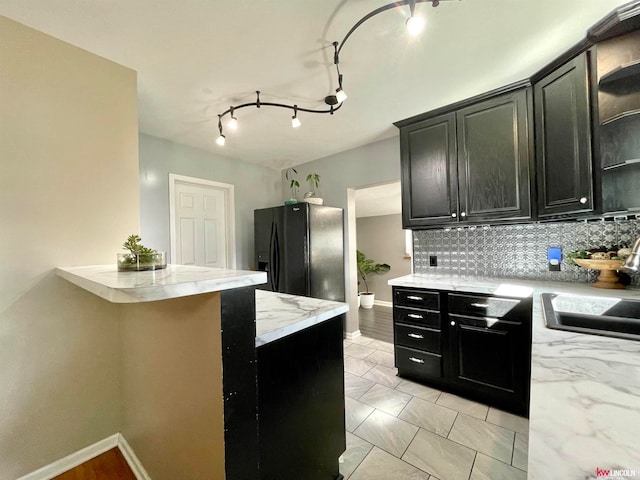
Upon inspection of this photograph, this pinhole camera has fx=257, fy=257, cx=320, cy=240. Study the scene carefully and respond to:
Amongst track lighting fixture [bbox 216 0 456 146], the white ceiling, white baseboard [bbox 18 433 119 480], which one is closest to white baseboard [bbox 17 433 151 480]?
white baseboard [bbox 18 433 119 480]

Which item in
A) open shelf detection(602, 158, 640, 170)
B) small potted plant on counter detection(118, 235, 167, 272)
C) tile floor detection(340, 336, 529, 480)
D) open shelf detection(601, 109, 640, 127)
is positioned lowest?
tile floor detection(340, 336, 529, 480)

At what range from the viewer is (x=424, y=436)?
1699mm

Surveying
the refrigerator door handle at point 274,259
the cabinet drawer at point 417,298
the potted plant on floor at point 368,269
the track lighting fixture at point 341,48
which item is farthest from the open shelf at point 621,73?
the potted plant on floor at point 368,269

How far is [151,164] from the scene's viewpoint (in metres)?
2.82

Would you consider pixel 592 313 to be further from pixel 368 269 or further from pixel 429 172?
pixel 368 269

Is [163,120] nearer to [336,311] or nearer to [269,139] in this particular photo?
[269,139]

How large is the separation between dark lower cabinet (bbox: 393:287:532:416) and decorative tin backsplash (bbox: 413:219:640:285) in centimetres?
60

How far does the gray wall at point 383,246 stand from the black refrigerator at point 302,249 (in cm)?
210

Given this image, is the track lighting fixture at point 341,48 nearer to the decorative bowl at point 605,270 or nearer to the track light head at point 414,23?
the track light head at point 414,23

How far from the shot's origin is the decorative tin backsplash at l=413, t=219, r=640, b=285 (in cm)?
195

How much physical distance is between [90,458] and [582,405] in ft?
8.05

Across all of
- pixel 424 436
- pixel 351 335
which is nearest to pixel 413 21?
pixel 424 436

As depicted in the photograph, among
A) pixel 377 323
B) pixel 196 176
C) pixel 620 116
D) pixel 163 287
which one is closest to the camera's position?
pixel 163 287

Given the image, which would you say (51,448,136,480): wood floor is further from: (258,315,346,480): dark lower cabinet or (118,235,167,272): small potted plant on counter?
(118,235,167,272): small potted plant on counter
